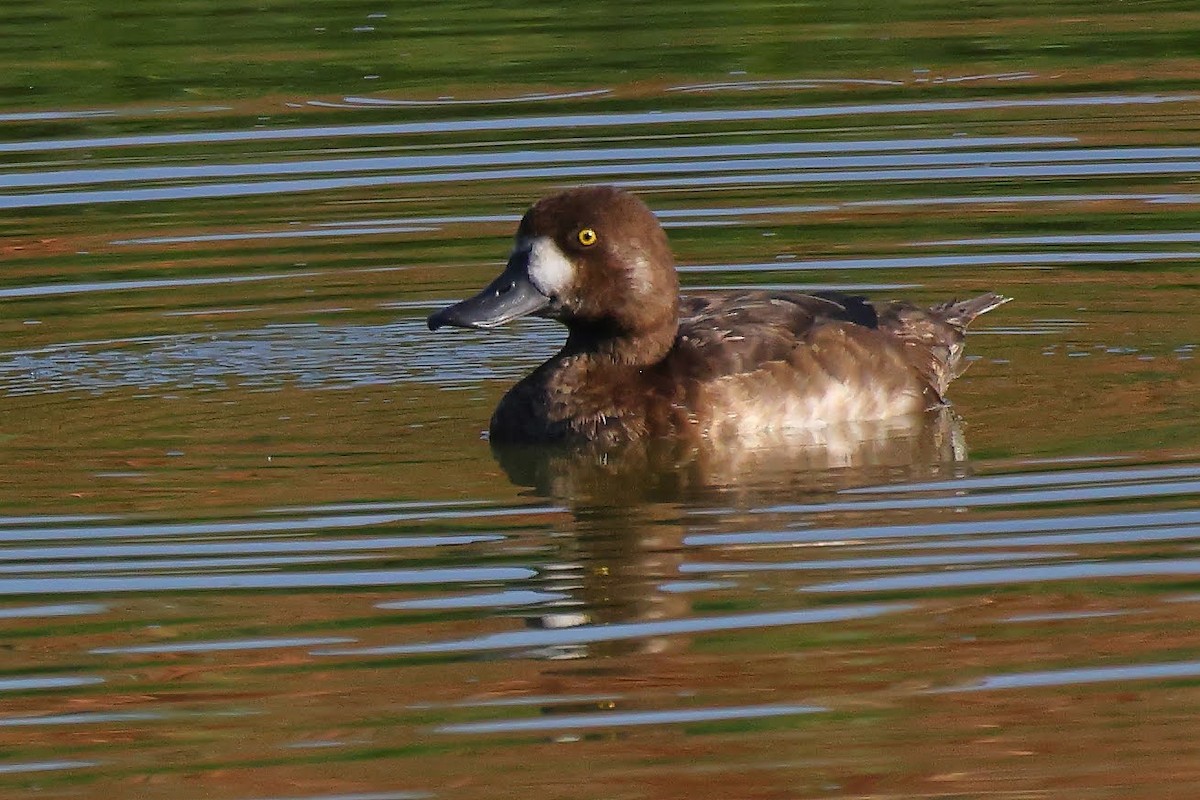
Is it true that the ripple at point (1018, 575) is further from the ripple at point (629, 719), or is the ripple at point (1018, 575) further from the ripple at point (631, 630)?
the ripple at point (629, 719)

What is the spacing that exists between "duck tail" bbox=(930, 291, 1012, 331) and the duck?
0.56 meters

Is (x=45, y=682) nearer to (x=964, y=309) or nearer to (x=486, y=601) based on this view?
(x=486, y=601)

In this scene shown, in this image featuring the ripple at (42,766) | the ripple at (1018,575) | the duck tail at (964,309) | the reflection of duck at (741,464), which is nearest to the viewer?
the ripple at (42,766)

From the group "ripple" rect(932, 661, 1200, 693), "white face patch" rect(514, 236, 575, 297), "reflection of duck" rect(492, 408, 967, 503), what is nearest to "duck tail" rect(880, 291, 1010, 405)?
"reflection of duck" rect(492, 408, 967, 503)

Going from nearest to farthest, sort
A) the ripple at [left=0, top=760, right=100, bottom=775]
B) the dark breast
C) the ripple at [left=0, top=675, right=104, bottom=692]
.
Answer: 1. the ripple at [left=0, top=760, right=100, bottom=775]
2. the ripple at [left=0, top=675, right=104, bottom=692]
3. the dark breast

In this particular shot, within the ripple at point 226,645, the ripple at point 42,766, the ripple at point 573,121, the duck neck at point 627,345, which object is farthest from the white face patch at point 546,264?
the ripple at point 573,121

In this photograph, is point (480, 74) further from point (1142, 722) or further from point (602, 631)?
point (1142, 722)

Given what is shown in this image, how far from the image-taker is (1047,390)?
32.1 feet

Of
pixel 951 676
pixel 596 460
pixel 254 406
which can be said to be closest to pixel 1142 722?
pixel 951 676

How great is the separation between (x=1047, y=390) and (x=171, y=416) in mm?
3204

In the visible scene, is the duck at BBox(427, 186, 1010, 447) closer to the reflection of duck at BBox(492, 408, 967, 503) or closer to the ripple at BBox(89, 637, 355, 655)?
the reflection of duck at BBox(492, 408, 967, 503)

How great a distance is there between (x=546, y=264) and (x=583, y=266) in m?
0.13

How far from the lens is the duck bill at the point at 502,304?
9570mm

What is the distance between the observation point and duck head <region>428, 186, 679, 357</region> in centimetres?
962
